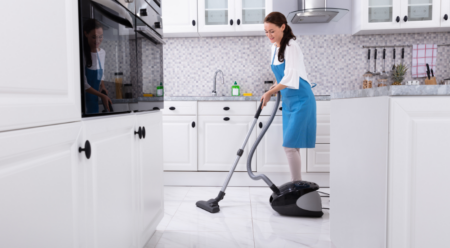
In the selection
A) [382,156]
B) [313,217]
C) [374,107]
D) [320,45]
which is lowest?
[313,217]

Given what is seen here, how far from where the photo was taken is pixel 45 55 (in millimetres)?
709

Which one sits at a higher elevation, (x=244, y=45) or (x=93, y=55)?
(x=244, y=45)

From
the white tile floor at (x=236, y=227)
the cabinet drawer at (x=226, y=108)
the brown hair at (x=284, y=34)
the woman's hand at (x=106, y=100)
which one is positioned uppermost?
the brown hair at (x=284, y=34)

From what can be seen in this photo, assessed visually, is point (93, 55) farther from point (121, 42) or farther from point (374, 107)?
point (374, 107)

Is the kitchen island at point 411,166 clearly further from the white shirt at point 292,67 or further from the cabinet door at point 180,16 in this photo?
the cabinet door at point 180,16

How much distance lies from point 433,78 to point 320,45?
119 cm

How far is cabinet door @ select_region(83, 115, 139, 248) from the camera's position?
0.95m

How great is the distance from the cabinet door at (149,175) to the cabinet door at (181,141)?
1061 mm

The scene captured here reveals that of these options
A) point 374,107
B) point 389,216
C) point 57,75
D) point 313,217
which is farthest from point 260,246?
point 57,75

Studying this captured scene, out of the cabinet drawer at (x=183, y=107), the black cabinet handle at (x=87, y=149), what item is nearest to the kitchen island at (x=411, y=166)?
the black cabinet handle at (x=87, y=149)

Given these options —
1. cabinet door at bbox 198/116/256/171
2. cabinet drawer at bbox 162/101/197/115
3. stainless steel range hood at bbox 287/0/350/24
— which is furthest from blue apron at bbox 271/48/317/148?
stainless steel range hood at bbox 287/0/350/24

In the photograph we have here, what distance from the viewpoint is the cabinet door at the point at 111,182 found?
0.95m

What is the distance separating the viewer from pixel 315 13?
2.97 m

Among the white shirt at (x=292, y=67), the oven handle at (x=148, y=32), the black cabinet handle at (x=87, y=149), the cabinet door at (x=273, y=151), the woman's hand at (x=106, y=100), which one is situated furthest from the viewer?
the cabinet door at (x=273, y=151)
